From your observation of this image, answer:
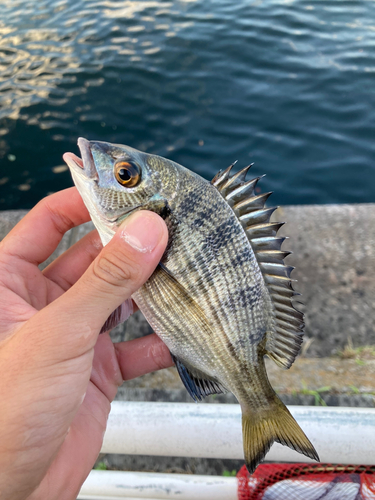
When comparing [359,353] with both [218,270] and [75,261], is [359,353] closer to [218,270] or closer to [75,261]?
[218,270]

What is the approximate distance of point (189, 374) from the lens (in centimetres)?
210

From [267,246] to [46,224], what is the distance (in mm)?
1508

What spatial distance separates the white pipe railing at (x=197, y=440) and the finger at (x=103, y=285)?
2.58 ft

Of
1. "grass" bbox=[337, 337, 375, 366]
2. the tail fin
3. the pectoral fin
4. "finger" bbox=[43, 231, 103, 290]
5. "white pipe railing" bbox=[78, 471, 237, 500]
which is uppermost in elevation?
the pectoral fin

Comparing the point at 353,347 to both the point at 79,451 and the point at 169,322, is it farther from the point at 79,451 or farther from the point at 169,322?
the point at 79,451

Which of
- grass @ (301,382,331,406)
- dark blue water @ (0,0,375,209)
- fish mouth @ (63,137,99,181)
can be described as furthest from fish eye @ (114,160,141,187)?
dark blue water @ (0,0,375,209)

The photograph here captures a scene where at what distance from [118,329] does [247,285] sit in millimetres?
1999

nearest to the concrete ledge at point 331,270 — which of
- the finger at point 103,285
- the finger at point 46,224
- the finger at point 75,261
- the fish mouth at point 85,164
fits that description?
the finger at point 75,261

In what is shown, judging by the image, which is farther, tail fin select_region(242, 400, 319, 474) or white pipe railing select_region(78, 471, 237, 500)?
white pipe railing select_region(78, 471, 237, 500)

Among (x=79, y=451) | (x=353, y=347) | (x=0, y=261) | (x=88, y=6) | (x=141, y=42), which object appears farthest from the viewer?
(x=88, y=6)

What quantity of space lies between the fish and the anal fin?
136 millimetres

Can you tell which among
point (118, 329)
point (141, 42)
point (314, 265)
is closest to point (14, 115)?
point (141, 42)

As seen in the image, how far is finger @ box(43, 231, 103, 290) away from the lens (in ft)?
8.72

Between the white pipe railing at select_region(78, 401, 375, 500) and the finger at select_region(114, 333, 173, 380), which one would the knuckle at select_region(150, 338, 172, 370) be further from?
the white pipe railing at select_region(78, 401, 375, 500)
